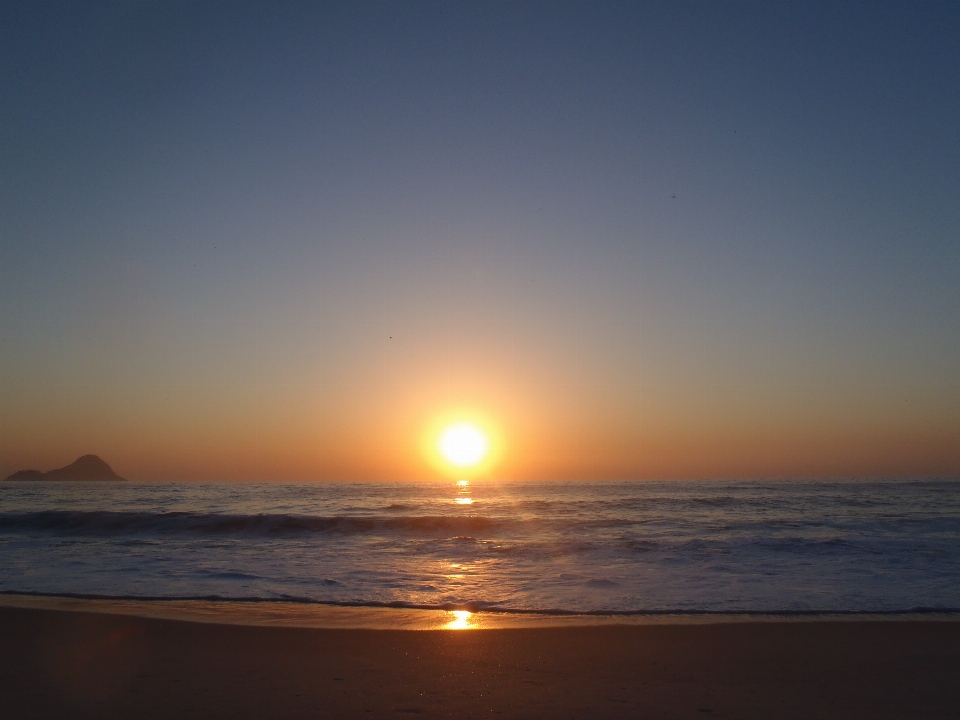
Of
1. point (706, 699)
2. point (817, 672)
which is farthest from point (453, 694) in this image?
point (817, 672)

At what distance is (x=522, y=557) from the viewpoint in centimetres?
1780

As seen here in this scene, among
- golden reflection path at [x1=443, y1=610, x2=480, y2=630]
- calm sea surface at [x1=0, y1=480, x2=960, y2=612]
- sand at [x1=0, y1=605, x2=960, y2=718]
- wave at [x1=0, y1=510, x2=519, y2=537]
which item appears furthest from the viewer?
wave at [x1=0, y1=510, x2=519, y2=537]

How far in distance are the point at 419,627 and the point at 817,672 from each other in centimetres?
504

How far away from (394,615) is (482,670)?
3.48 meters

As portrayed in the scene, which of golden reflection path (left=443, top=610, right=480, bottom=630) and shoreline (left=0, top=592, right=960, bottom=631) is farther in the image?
shoreline (left=0, top=592, right=960, bottom=631)

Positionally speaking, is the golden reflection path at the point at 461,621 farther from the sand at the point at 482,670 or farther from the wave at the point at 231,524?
the wave at the point at 231,524

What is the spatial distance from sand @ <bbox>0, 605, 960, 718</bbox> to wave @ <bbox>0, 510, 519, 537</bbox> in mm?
16745

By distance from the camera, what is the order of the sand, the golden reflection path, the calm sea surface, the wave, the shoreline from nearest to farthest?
the sand, the golden reflection path, the shoreline, the calm sea surface, the wave

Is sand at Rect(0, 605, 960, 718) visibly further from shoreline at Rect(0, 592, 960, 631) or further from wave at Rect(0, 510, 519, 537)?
wave at Rect(0, 510, 519, 537)

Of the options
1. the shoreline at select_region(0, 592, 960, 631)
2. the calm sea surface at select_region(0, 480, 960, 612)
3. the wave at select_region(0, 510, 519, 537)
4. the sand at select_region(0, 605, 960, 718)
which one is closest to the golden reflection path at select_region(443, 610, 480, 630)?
the shoreline at select_region(0, 592, 960, 631)

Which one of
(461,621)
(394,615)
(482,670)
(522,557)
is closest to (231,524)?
(522,557)

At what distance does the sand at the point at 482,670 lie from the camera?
618cm

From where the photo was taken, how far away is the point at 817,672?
7359 millimetres

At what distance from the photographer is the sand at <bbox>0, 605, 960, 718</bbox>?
20.3ft
